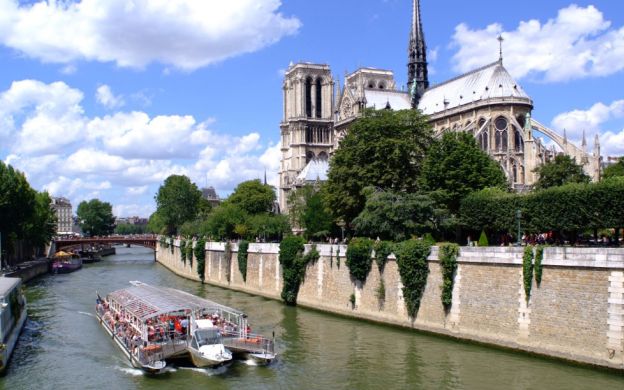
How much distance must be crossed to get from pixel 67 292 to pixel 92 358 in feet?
82.7

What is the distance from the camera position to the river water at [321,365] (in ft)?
76.5

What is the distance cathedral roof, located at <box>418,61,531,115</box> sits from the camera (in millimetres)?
73750

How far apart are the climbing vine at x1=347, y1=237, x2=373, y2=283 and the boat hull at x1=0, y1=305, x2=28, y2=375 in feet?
52.9

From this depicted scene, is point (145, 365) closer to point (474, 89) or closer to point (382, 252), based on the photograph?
point (382, 252)

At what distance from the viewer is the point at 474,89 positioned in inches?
3068

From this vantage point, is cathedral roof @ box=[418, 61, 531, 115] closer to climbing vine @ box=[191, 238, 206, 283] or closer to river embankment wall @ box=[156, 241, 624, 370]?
climbing vine @ box=[191, 238, 206, 283]

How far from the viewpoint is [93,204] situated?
157750mm

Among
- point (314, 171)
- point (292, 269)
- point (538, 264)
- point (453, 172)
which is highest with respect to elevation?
point (314, 171)

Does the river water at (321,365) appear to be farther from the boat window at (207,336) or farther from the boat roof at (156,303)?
the boat roof at (156,303)

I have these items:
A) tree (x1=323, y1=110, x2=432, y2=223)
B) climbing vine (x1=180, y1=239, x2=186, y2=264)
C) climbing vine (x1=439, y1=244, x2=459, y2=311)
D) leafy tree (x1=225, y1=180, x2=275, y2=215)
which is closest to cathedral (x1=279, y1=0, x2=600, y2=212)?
tree (x1=323, y1=110, x2=432, y2=223)

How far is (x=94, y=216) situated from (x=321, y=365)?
140 metres

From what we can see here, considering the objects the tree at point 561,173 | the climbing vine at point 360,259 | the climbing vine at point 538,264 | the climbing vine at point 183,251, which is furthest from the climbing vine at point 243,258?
the climbing vine at point 538,264

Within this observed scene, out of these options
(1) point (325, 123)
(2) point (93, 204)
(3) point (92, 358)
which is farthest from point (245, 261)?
(2) point (93, 204)

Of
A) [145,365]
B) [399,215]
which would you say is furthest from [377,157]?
[145,365]
